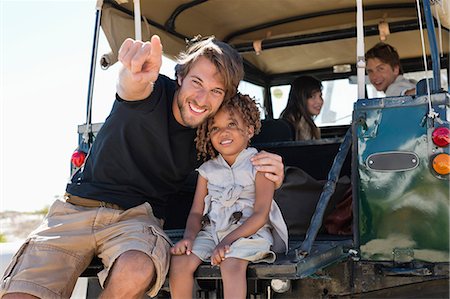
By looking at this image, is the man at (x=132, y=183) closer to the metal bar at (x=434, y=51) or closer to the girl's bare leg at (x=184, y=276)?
the girl's bare leg at (x=184, y=276)

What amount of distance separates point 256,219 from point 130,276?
0.67 m

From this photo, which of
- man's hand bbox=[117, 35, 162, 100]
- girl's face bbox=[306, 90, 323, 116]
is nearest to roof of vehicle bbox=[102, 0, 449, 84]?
girl's face bbox=[306, 90, 323, 116]

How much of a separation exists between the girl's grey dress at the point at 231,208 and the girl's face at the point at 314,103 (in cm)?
227

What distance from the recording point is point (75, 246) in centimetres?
342

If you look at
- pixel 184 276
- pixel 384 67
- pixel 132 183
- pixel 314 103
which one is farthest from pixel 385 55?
pixel 184 276

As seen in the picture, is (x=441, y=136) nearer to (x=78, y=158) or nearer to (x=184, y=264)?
(x=184, y=264)

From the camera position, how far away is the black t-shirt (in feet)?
11.4

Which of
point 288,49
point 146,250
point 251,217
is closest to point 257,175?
point 251,217

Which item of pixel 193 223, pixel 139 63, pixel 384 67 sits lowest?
pixel 193 223

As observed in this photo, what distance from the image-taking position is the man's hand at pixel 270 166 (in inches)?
135

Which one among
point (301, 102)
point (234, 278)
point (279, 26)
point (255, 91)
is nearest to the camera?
point (234, 278)

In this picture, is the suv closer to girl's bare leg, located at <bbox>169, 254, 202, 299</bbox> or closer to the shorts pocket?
girl's bare leg, located at <bbox>169, 254, 202, 299</bbox>

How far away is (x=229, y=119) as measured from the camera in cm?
354

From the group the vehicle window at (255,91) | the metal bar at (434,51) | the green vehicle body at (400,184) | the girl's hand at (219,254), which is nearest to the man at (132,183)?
the girl's hand at (219,254)
